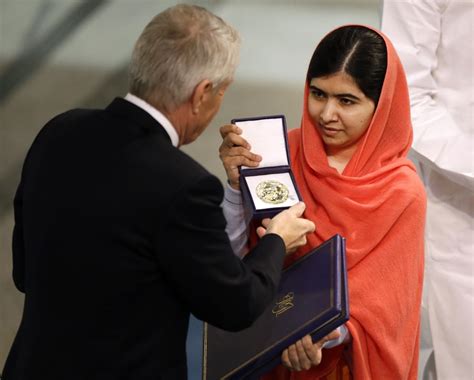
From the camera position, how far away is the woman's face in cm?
210

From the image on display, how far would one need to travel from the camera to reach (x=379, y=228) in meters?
2.08

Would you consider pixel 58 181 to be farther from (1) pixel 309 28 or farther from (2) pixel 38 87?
(1) pixel 309 28

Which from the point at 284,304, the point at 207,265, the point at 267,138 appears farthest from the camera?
the point at 267,138

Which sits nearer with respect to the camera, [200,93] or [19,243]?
[200,93]

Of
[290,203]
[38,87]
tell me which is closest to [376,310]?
[290,203]

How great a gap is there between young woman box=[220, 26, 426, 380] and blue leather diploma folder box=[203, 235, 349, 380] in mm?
139

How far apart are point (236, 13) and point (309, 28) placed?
384 millimetres

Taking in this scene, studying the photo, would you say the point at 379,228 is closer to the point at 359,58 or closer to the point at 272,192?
the point at 272,192

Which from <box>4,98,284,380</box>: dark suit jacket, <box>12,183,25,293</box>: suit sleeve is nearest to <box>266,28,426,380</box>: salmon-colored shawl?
<box>4,98,284,380</box>: dark suit jacket

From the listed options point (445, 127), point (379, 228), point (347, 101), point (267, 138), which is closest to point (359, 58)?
point (347, 101)

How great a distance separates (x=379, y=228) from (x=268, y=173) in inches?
12.8

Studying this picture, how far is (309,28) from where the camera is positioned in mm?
3975

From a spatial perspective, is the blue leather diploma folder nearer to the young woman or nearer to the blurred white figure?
the young woman

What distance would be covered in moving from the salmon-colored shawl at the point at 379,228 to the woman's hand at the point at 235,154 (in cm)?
16
